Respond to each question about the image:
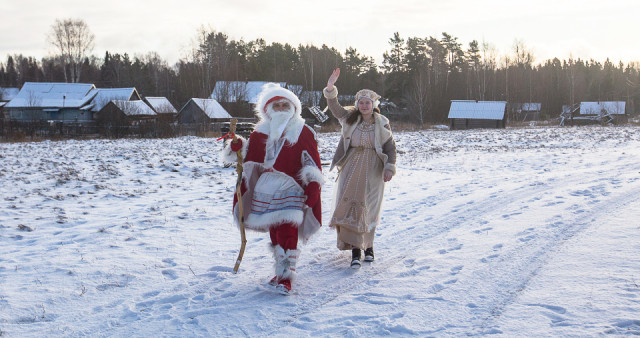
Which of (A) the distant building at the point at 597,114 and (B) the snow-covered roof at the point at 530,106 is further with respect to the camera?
(B) the snow-covered roof at the point at 530,106

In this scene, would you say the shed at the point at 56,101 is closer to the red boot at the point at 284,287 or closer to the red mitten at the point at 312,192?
the red mitten at the point at 312,192

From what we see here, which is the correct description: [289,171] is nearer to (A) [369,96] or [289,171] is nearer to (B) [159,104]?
(A) [369,96]

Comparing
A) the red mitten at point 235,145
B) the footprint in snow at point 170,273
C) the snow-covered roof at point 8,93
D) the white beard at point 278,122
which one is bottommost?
the footprint in snow at point 170,273

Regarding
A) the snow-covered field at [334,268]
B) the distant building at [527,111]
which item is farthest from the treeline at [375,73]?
the snow-covered field at [334,268]

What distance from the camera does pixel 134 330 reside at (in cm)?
374

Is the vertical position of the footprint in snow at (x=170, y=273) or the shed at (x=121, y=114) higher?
the shed at (x=121, y=114)

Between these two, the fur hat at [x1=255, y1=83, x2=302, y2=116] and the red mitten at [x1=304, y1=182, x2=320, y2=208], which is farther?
the fur hat at [x1=255, y1=83, x2=302, y2=116]

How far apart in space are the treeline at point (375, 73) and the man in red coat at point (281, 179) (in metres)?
47.7

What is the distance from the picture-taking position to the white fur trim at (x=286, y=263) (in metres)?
4.52

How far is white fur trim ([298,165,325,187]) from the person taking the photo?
4.59 metres

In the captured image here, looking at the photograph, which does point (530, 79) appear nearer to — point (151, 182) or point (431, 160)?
point (431, 160)

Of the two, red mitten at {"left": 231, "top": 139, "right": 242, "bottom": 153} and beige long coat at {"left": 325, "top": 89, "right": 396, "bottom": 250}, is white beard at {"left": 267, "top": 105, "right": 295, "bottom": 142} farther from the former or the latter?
beige long coat at {"left": 325, "top": 89, "right": 396, "bottom": 250}

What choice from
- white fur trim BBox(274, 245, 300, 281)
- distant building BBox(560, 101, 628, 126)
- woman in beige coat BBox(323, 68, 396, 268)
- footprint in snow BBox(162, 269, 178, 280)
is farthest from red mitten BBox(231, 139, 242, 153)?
distant building BBox(560, 101, 628, 126)

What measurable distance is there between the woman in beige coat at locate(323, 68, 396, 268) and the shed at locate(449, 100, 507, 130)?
45968 mm
